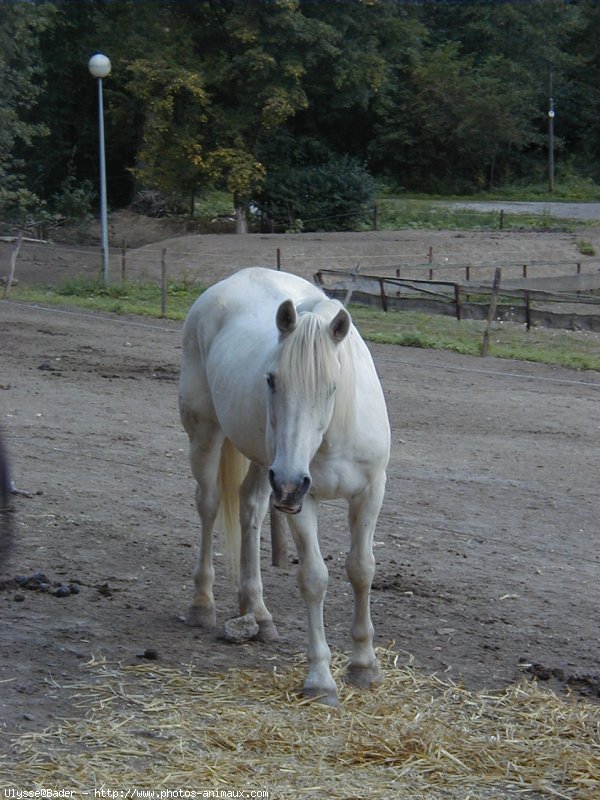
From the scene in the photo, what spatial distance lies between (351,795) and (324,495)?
1.30 meters

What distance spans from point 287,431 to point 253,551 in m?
1.45

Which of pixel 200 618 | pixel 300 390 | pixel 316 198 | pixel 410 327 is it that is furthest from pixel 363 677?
pixel 316 198

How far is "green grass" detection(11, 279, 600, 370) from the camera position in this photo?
603 inches

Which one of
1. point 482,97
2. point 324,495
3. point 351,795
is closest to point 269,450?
point 324,495

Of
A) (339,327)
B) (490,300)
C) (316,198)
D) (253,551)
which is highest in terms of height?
(316,198)

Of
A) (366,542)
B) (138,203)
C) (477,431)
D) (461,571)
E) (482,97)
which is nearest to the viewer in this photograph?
(366,542)

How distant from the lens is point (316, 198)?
112ft

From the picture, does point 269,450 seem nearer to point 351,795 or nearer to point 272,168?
point 351,795

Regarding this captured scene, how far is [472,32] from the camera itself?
49.3 metres

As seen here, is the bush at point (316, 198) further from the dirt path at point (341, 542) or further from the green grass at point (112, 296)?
the dirt path at point (341, 542)

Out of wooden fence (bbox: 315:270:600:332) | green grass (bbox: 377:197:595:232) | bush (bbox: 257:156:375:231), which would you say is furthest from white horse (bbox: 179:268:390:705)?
bush (bbox: 257:156:375:231)

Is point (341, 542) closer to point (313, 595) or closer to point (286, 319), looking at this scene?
point (313, 595)

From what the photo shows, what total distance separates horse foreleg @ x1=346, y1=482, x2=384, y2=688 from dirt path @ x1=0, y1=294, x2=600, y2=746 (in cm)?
39

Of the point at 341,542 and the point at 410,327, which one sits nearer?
the point at 341,542
